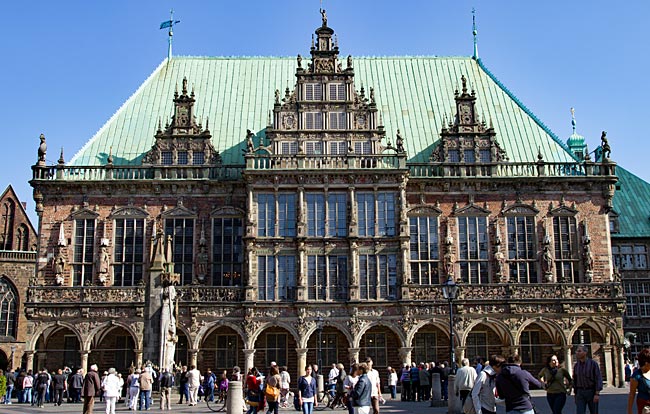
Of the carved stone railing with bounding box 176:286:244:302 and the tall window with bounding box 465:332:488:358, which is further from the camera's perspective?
the tall window with bounding box 465:332:488:358

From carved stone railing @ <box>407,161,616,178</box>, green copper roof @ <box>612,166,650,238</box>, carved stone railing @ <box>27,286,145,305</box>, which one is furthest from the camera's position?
green copper roof @ <box>612,166,650,238</box>

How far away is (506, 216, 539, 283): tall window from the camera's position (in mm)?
41281

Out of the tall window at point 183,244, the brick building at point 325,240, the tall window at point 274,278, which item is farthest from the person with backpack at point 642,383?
the tall window at point 183,244

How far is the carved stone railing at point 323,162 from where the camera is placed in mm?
40156

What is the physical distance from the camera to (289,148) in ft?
135

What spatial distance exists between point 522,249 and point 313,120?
12737 mm

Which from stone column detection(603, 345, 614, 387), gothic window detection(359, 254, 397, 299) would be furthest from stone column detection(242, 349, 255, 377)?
stone column detection(603, 345, 614, 387)

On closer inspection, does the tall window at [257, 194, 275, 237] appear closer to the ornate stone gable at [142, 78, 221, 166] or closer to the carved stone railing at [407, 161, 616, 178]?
the ornate stone gable at [142, 78, 221, 166]

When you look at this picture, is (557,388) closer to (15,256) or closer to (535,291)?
(535,291)

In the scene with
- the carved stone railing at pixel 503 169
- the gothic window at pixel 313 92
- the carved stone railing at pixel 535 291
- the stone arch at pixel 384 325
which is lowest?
the stone arch at pixel 384 325

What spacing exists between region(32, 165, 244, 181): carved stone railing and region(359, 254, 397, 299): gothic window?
831 cm

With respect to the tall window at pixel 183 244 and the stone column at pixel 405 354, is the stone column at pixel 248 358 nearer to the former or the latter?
the tall window at pixel 183 244

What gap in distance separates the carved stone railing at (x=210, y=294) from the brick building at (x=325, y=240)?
2.7 inches

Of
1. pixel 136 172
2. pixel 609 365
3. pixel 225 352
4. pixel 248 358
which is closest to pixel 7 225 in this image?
pixel 136 172
